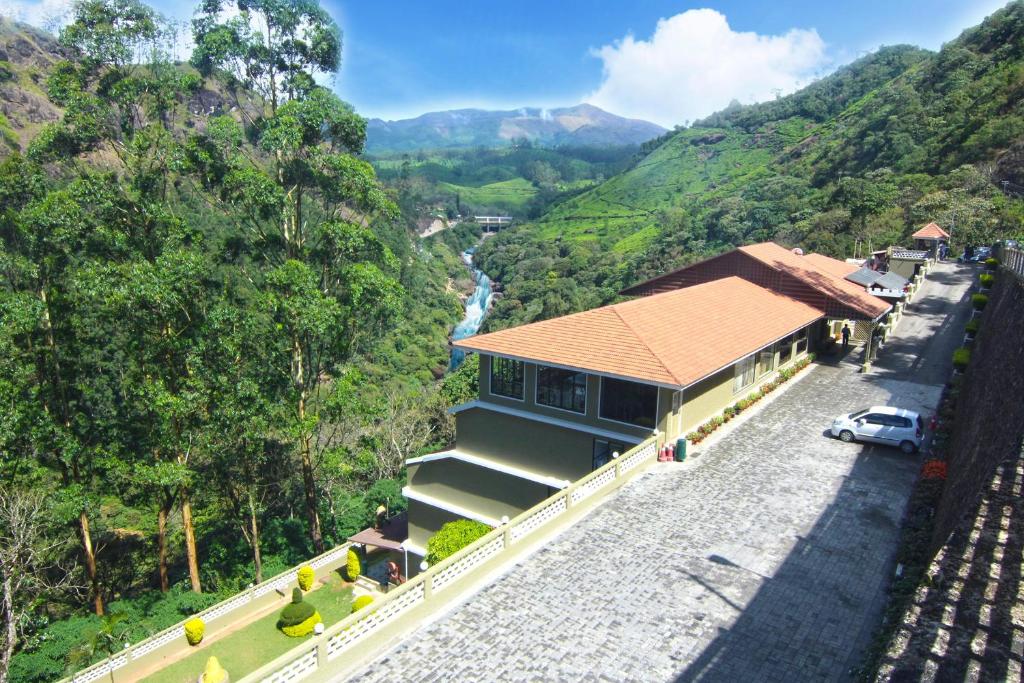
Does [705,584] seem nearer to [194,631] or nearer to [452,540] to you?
[452,540]

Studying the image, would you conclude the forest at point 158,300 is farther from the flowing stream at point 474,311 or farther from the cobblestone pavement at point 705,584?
the flowing stream at point 474,311

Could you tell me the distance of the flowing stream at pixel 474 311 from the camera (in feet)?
274

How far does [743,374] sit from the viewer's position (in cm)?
2352

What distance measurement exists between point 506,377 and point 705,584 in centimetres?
1057

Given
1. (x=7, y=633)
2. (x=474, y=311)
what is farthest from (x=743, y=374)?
(x=474, y=311)

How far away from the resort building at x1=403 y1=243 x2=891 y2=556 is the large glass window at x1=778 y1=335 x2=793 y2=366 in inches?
22.6

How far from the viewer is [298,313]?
19375mm

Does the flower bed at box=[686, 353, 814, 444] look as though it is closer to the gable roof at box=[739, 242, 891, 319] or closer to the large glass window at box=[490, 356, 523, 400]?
the gable roof at box=[739, 242, 891, 319]

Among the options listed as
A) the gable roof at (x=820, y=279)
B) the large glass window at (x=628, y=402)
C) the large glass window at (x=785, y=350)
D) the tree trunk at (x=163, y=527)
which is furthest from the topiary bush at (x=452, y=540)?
the gable roof at (x=820, y=279)

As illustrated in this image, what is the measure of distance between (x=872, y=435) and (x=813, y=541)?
23.6ft

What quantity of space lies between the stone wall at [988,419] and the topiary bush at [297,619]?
1893 cm

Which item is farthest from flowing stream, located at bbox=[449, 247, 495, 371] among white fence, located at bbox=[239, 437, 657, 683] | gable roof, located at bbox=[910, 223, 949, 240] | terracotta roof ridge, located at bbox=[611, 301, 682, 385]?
white fence, located at bbox=[239, 437, 657, 683]

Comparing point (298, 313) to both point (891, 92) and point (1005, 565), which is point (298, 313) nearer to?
point (1005, 565)

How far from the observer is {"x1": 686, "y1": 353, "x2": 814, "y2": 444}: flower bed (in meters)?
20.1
